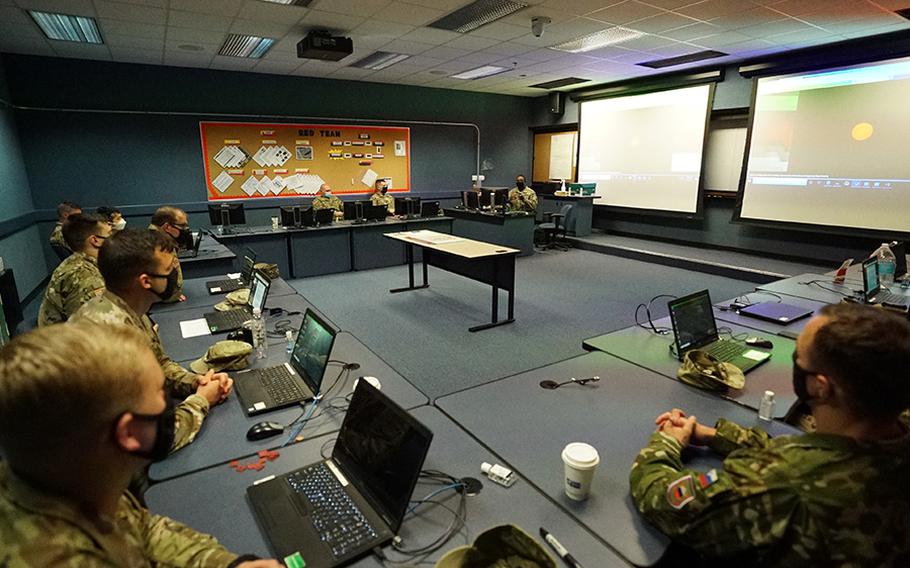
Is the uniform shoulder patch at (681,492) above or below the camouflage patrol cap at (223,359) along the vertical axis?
above

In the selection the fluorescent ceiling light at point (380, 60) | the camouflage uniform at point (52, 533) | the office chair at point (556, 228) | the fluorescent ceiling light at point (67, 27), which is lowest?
the office chair at point (556, 228)

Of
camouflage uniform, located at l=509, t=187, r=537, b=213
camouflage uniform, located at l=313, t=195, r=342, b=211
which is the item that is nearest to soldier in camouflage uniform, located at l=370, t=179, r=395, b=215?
camouflage uniform, located at l=313, t=195, r=342, b=211

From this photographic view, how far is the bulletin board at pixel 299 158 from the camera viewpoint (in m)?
7.40

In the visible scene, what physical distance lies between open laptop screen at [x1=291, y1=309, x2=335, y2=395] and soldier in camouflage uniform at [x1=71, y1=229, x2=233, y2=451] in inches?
11.1

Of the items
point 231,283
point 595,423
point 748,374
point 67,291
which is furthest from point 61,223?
point 748,374

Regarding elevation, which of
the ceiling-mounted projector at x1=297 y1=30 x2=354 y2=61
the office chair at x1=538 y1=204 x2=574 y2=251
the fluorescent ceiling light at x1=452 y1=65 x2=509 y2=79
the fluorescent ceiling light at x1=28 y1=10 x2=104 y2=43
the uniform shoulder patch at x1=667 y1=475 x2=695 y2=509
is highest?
the fluorescent ceiling light at x1=452 y1=65 x2=509 y2=79

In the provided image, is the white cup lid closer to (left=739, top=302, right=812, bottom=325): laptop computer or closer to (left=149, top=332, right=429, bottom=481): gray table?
(left=149, top=332, right=429, bottom=481): gray table

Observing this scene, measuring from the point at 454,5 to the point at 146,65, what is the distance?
196 inches

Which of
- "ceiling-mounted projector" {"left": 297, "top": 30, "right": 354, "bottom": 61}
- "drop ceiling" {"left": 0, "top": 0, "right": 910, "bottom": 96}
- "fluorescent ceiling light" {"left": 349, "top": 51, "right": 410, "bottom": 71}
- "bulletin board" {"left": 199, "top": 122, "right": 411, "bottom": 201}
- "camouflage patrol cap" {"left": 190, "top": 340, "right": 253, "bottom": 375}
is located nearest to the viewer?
"camouflage patrol cap" {"left": 190, "top": 340, "right": 253, "bottom": 375}

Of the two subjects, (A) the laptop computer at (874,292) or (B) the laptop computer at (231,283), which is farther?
(B) the laptop computer at (231,283)

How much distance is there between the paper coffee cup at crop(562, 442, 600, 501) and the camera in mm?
1188

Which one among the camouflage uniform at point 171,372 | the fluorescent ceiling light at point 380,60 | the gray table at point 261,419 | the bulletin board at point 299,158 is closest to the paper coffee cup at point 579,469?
the gray table at point 261,419

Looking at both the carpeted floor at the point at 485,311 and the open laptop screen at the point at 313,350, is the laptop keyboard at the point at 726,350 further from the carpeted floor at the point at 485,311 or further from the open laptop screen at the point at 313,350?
the open laptop screen at the point at 313,350

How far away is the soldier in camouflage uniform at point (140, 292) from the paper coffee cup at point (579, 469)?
125cm
